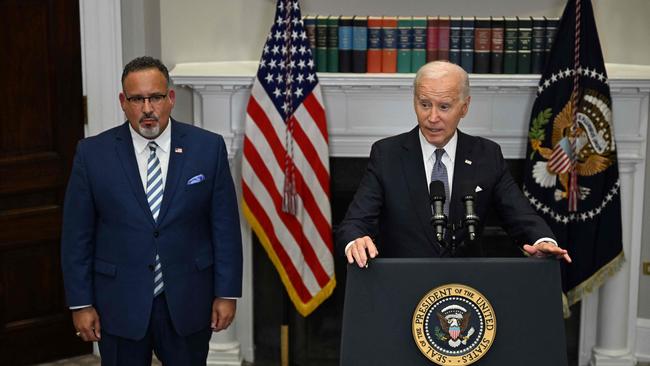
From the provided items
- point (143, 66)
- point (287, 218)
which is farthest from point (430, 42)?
point (143, 66)

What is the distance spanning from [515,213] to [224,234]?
980 mm

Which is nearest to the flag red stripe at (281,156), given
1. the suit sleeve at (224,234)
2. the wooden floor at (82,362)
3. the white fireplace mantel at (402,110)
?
the white fireplace mantel at (402,110)

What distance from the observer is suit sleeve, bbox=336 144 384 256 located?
2.98 m

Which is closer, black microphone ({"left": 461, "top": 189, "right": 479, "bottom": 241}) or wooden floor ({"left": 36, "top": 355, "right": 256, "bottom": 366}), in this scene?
black microphone ({"left": 461, "top": 189, "right": 479, "bottom": 241})

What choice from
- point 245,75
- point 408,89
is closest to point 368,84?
point 408,89

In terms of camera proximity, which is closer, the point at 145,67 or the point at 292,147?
the point at 145,67

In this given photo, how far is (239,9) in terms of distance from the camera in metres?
5.12

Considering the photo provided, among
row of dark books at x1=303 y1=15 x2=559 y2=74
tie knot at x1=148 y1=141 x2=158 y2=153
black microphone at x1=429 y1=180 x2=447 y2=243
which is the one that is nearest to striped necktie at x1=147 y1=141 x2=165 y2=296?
tie knot at x1=148 y1=141 x2=158 y2=153

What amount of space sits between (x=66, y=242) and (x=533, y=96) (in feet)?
8.06

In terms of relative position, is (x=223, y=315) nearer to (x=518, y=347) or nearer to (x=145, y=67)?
(x=145, y=67)

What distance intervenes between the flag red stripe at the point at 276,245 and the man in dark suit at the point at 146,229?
1.40 metres

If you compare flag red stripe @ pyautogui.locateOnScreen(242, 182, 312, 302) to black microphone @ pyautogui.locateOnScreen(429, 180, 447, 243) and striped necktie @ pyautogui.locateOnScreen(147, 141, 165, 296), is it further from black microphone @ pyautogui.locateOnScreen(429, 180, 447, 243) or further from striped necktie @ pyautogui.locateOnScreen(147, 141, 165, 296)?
black microphone @ pyautogui.locateOnScreen(429, 180, 447, 243)

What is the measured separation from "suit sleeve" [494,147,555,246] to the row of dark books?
5.54 ft

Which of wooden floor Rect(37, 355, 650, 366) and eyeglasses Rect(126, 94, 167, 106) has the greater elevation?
eyeglasses Rect(126, 94, 167, 106)
